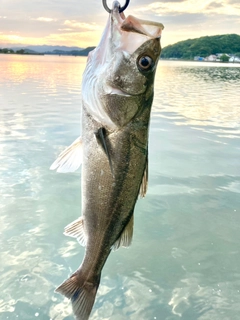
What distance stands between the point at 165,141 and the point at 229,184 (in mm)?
3448

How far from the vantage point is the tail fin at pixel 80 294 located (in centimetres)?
251

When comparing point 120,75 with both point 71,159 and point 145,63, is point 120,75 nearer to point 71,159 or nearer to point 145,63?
point 145,63

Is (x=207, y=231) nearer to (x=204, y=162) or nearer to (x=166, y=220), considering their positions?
(x=166, y=220)

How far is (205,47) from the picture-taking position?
580ft

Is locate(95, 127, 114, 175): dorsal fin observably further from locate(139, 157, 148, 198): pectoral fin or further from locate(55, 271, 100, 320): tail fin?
locate(55, 271, 100, 320): tail fin

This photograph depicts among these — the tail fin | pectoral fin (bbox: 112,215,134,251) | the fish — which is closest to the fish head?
the fish

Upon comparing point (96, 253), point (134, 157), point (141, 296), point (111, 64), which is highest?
point (111, 64)

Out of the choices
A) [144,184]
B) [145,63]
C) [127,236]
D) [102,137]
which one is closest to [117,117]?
[102,137]

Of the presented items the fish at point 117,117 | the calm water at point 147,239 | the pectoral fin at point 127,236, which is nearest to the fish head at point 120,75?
the fish at point 117,117

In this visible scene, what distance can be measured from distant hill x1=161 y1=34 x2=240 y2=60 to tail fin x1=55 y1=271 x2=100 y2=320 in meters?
178

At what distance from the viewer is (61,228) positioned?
18.5 ft

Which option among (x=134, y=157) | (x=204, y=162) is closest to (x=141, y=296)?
(x=134, y=157)

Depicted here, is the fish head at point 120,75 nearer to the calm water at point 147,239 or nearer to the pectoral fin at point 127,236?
the pectoral fin at point 127,236

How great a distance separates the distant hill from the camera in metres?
175
